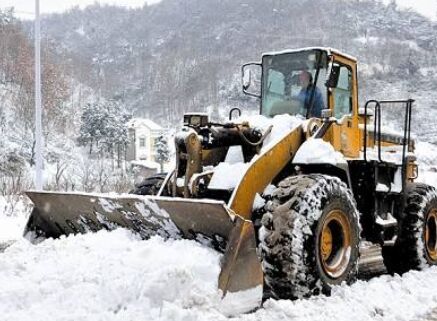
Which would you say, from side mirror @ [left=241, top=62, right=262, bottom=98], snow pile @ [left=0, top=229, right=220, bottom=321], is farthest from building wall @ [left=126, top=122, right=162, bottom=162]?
snow pile @ [left=0, top=229, right=220, bottom=321]

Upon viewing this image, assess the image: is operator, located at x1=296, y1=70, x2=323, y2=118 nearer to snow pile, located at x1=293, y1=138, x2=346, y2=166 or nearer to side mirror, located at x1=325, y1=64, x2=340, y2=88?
side mirror, located at x1=325, y1=64, x2=340, y2=88

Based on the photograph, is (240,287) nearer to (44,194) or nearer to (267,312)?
(267,312)

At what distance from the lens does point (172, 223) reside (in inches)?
230

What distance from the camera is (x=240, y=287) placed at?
5.15m

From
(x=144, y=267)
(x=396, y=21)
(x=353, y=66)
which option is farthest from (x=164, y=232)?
(x=396, y=21)

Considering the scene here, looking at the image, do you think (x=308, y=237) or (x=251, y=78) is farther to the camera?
(x=251, y=78)

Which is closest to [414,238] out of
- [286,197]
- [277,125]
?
[277,125]

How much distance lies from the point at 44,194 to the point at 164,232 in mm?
1876

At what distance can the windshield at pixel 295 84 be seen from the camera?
24.7ft

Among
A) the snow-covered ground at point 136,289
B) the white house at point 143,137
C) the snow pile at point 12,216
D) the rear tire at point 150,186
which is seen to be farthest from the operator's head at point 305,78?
the white house at point 143,137

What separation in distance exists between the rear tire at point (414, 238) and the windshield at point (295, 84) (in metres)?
1.98

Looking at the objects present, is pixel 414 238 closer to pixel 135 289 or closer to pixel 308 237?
pixel 308 237

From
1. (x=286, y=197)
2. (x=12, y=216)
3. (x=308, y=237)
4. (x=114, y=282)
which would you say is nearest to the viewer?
(x=114, y=282)

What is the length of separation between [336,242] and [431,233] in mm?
2867
